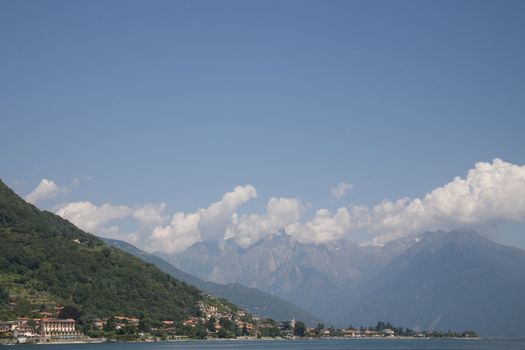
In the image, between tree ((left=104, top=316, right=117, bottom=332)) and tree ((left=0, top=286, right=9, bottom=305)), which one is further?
tree ((left=104, top=316, right=117, bottom=332))

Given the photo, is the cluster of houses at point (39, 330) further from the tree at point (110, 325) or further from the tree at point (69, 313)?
the tree at point (110, 325)

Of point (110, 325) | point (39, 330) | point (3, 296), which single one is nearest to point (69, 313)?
point (110, 325)

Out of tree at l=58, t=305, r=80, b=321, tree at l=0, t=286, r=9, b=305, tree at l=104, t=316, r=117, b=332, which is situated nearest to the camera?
tree at l=0, t=286, r=9, b=305

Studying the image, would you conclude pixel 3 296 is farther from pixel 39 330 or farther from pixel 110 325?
pixel 110 325

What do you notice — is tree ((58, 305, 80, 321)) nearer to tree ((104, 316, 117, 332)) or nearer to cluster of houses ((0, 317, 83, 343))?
cluster of houses ((0, 317, 83, 343))

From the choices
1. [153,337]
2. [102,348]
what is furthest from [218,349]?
[153,337]

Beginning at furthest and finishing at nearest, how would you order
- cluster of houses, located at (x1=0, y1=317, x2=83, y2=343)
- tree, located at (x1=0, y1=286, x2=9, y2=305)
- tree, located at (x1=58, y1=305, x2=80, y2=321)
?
tree, located at (x1=58, y1=305, x2=80, y2=321), tree, located at (x1=0, y1=286, x2=9, y2=305), cluster of houses, located at (x1=0, y1=317, x2=83, y2=343)

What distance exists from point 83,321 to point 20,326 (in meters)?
20.0

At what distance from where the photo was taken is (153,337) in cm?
19075

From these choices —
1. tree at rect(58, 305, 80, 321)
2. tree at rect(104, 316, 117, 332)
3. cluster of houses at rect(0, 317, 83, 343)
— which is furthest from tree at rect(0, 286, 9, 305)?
tree at rect(104, 316, 117, 332)

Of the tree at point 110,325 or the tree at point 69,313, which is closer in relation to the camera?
the tree at point 69,313

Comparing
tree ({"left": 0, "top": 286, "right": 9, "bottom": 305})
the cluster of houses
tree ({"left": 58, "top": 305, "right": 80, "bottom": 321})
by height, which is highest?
tree ({"left": 0, "top": 286, "right": 9, "bottom": 305})

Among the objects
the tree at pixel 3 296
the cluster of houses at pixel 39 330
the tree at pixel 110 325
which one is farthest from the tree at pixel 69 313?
the tree at pixel 3 296

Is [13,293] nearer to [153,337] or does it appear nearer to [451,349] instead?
[153,337]
